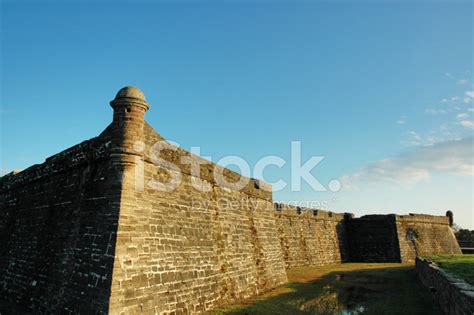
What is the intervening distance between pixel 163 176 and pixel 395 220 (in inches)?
967

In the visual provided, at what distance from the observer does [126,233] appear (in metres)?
7.41

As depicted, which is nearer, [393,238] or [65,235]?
[65,235]

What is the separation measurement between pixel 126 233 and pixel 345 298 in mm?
8507

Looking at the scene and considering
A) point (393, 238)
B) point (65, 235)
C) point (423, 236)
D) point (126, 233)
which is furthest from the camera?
point (423, 236)

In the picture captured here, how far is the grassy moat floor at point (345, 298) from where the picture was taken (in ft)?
30.9

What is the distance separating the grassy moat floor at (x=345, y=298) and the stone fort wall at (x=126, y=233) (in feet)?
3.46

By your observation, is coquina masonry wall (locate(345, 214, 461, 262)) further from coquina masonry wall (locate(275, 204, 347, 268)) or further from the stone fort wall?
the stone fort wall

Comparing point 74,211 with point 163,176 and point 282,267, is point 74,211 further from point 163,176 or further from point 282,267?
point 282,267

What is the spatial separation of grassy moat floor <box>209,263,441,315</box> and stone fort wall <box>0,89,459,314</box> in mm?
1056

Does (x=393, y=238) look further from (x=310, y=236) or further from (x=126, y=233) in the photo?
(x=126, y=233)

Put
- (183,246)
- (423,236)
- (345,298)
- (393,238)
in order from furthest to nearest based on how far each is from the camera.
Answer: (423,236) → (393,238) → (345,298) → (183,246)

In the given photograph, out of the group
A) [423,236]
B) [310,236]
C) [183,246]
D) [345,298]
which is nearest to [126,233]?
[183,246]

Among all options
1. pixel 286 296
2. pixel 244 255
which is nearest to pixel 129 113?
pixel 244 255

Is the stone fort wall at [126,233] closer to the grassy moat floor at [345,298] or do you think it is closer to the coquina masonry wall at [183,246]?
the coquina masonry wall at [183,246]
